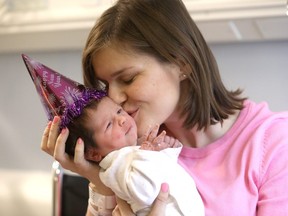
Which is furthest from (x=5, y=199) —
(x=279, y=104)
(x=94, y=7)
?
(x=279, y=104)

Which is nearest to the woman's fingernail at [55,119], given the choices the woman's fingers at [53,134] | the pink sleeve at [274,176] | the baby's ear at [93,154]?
the woman's fingers at [53,134]

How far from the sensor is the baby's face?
40.6 inches

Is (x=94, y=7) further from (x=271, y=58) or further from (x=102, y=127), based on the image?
(x=102, y=127)

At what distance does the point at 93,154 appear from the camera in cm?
110

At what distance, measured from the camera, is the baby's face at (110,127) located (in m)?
1.03

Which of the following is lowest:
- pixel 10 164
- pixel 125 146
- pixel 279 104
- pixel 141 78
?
pixel 279 104

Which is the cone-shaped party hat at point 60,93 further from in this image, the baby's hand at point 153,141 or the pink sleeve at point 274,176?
the pink sleeve at point 274,176

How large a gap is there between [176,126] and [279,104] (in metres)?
0.67

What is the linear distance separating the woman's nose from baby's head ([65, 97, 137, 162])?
0.12 feet

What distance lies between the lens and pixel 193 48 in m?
1.18

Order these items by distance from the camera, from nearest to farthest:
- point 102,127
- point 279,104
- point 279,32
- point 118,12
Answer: point 102,127 < point 118,12 < point 279,32 < point 279,104

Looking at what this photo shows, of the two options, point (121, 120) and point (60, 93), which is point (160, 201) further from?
point (60, 93)

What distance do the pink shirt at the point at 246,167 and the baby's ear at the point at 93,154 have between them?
10.8 inches

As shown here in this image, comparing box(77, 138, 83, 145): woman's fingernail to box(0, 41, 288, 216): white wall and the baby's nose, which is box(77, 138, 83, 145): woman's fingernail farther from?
box(0, 41, 288, 216): white wall
